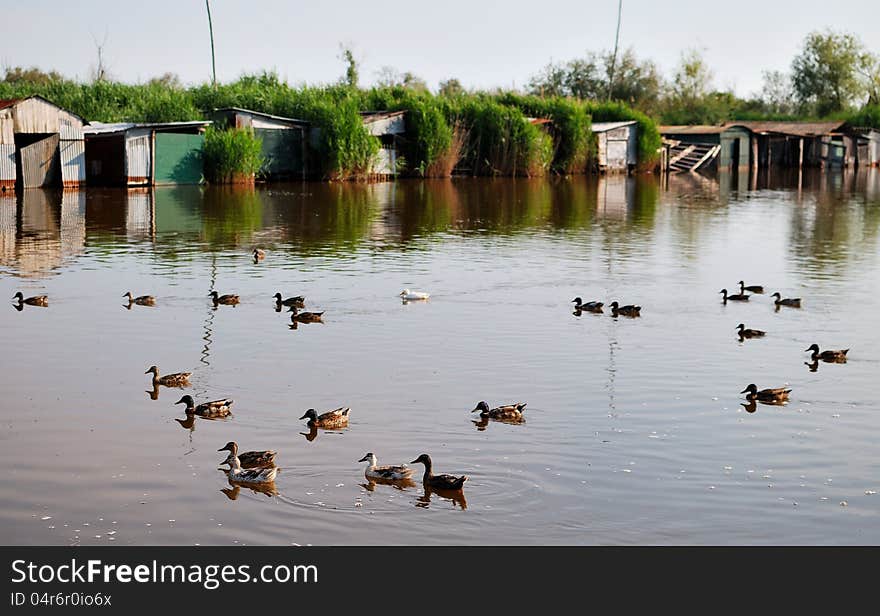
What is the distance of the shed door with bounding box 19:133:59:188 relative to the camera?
41.1 meters

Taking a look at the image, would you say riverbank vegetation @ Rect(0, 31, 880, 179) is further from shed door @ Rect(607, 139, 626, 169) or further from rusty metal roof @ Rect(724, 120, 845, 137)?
rusty metal roof @ Rect(724, 120, 845, 137)

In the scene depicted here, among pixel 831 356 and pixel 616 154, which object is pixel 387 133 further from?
pixel 831 356

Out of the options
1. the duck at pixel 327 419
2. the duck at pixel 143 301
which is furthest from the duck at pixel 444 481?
the duck at pixel 143 301

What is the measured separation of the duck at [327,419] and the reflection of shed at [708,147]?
204ft

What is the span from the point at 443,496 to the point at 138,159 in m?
36.7

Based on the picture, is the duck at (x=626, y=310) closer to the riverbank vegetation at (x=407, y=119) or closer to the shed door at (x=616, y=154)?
the riverbank vegetation at (x=407, y=119)

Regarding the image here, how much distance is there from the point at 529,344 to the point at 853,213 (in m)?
25.4

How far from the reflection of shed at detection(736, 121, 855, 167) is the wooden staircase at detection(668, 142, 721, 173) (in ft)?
14.6

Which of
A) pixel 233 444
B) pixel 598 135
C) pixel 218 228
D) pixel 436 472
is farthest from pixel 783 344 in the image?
pixel 598 135

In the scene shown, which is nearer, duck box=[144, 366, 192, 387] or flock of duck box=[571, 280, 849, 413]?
flock of duck box=[571, 280, 849, 413]

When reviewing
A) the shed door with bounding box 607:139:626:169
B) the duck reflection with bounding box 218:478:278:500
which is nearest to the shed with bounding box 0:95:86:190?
the shed door with bounding box 607:139:626:169

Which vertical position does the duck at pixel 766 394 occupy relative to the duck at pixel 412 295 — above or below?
below

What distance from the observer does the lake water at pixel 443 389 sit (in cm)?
908
